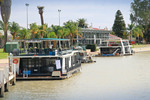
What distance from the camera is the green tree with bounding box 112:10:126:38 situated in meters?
126

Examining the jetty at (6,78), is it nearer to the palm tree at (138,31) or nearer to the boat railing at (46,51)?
the boat railing at (46,51)

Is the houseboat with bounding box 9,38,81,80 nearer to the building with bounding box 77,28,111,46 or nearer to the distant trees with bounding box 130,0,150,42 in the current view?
the building with bounding box 77,28,111,46

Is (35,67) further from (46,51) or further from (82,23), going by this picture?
(82,23)

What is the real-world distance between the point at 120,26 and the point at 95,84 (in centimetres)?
10100

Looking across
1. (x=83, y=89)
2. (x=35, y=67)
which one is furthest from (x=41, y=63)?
(x=83, y=89)

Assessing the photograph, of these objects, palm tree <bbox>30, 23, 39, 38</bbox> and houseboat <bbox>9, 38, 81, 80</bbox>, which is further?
palm tree <bbox>30, 23, 39, 38</bbox>

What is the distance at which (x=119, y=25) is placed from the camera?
12588cm

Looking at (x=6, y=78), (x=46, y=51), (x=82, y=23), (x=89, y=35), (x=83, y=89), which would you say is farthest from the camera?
(x=82, y=23)

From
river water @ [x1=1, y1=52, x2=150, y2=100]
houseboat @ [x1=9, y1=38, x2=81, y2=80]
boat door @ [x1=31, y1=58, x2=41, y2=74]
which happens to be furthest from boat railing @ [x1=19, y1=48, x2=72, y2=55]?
river water @ [x1=1, y1=52, x2=150, y2=100]

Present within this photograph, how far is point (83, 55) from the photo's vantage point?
48.5 meters

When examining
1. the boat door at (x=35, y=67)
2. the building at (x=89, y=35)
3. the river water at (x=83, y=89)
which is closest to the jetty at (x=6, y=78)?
the river water at (x=83, y=89)

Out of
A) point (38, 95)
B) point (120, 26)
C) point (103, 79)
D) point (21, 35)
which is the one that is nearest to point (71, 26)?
point (21, 35)

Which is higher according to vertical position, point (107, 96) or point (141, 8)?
point (141, 8)

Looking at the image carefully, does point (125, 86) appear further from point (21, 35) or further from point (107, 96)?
point (21, 35)
